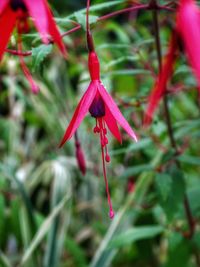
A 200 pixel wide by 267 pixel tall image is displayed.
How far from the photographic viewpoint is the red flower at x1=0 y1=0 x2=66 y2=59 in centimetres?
39

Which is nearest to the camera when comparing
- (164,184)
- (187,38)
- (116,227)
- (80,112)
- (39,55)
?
(187,38)

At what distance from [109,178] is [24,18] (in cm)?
127

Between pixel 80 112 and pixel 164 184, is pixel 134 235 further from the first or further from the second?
pixel 80 112

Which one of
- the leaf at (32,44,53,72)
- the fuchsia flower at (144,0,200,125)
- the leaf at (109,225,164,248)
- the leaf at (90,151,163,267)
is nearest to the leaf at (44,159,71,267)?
the leaf at (90,151,163,267)

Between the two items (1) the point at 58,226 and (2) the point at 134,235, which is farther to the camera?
(1) the point at 58,226

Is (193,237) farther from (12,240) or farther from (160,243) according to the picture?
(12,240)

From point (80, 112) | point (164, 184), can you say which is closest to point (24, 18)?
point (80, 112)

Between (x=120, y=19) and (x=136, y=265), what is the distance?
241cm

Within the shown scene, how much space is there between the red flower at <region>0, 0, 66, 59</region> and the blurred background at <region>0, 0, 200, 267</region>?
26 centimetres

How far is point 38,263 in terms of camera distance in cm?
139

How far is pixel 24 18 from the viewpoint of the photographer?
0.51 m

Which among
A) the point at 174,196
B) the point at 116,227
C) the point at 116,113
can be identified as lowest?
the point at 116,227

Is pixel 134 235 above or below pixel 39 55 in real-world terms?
below

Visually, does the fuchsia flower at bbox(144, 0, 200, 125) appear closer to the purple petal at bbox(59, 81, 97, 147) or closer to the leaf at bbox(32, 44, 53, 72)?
the purple petal at bbox(59, 81, 97, 147)
